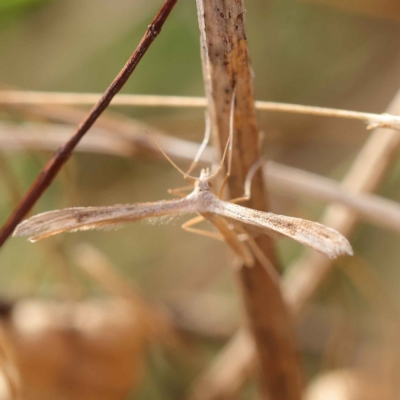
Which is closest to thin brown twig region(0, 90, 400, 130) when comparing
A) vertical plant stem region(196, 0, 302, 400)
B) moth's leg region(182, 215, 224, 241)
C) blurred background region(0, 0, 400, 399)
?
vertical plant stem region(196, 0, 302, 400)

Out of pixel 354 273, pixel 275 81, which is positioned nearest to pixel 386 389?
pixel 354 273

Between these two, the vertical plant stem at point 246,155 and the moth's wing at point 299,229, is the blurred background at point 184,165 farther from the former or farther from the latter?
the moth's wing at point 299,229

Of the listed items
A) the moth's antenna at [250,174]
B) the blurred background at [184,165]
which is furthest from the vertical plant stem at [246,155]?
the blurred background at [184,165]

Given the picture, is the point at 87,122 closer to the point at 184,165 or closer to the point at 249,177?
the point at 249,177

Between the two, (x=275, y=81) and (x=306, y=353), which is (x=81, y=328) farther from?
(x=275, y=81)

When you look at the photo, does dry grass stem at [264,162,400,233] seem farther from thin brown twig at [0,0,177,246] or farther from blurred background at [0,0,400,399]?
thin brown twig at [0,0,177,246]

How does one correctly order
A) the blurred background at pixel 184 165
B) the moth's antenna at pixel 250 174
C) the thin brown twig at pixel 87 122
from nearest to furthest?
the thin brown twig at pixel 87 122
the moth's antenna at pixel 250 174
the blurred background at pixel 184 165
